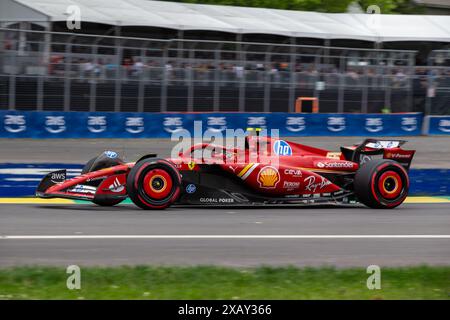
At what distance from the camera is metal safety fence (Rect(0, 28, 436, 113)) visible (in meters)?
23.2

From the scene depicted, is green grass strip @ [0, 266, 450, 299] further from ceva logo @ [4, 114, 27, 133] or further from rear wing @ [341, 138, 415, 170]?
ceva logo @ [4, 114, 27, 133]

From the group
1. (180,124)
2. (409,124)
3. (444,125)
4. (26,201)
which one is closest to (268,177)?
(26,201)

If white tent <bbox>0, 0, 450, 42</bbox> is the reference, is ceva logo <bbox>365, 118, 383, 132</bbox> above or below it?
below

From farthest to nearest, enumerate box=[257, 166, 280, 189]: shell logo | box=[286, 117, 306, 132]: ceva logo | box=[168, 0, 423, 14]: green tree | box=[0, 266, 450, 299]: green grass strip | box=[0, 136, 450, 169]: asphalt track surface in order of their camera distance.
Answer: box=[168, 0, 423, 14]: green tree → box=[286, 117, 306, 132]: ceva logo → box=[0, 136, 450, 169]: asphalt track surface → box=[257, 166, 280, 189]: shell logo → box=[0, 266, 450, 299]: green grass strip

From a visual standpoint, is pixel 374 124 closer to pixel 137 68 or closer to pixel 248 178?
pixel 137 68

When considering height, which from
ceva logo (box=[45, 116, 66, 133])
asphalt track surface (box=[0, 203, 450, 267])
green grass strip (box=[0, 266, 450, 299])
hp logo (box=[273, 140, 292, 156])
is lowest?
asphalt track surface (box=[0, 203, 450, 267])

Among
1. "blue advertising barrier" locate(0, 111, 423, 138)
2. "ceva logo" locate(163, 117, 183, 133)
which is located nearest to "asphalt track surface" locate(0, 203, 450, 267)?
"blue advertising barrier" locate(0, 111, 423, 138)

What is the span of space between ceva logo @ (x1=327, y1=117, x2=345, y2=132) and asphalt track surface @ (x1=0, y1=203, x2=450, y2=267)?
42.1ft

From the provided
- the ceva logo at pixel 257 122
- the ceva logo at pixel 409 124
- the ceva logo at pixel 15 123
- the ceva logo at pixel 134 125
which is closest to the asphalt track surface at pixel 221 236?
the ceva logo at pixel 15 123

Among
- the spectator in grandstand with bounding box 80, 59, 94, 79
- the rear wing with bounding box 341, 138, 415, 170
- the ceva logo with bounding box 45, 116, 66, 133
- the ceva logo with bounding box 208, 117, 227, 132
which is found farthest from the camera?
the ceva logo with bounding box 208, 117, 227, 132

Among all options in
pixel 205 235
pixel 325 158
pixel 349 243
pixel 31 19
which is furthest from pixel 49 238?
pixel 31 19

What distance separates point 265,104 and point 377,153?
41.7 feet

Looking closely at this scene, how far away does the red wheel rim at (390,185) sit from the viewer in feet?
44.6
